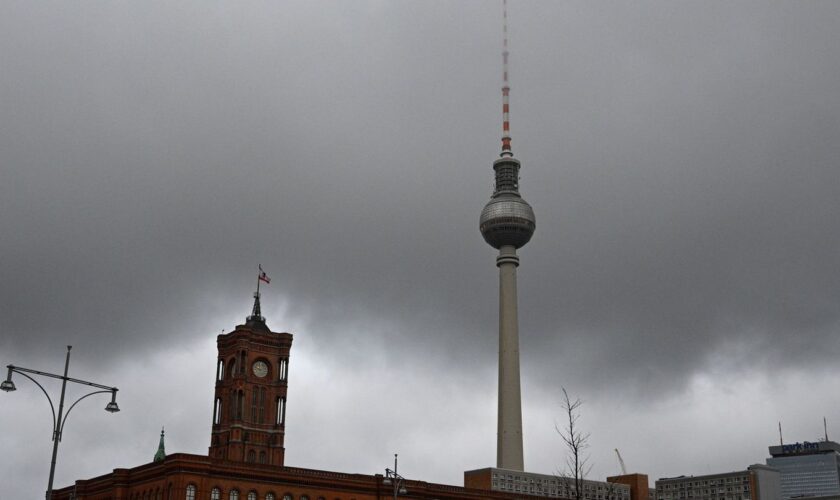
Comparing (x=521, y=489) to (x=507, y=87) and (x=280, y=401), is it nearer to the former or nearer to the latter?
(x=280, y=401)

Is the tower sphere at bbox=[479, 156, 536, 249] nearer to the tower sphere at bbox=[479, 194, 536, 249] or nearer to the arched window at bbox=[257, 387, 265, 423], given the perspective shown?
the tower sphere at bbox=[479, 194, 536, 249]

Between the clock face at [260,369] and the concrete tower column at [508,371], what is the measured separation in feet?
154

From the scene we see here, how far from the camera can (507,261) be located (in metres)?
188

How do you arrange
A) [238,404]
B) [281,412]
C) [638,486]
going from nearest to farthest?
[238,404] → [281,412] → [638,486]

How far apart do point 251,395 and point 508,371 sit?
5252 centimetres

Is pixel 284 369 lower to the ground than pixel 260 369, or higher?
higher

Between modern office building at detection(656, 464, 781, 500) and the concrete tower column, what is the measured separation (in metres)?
35.5

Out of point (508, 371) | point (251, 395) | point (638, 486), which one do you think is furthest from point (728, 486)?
point (251, 395)

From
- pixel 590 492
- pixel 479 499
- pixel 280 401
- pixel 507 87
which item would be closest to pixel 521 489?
pixel 590 492

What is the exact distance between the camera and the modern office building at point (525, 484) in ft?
480

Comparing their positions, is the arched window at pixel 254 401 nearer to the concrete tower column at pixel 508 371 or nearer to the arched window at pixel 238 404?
the arched window at pixel 238 404

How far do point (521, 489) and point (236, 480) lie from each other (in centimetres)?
5395

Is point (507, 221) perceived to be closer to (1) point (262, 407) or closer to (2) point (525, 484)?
(2) point (525, 484)

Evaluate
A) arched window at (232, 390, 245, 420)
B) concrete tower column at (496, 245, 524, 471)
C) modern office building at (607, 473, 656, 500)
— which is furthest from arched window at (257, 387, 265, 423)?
modern office building at (607, 473, 656, 500)
